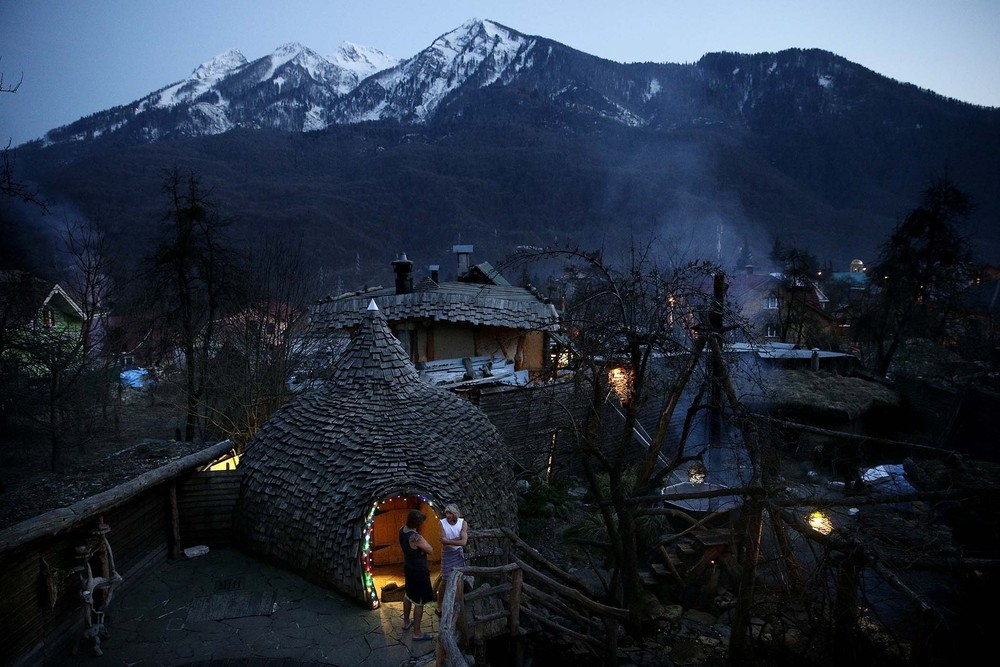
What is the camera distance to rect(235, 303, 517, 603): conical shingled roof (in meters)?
8.47

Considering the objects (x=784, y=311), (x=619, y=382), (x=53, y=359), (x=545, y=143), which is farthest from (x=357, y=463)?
(x=545, y=143)

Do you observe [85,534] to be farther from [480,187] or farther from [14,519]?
[480,187]

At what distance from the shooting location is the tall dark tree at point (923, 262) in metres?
23.5

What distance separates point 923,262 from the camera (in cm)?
2441

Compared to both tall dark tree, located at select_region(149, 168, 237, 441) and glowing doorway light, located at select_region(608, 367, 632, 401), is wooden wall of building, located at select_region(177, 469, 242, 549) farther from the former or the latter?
glowing doorway light, located at select_region(608, 367, 632, 401)

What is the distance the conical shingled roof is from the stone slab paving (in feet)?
1.34

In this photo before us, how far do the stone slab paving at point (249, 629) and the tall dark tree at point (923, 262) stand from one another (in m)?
25.4

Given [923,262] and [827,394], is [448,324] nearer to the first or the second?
[827,394]

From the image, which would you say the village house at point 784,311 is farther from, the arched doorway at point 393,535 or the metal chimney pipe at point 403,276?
the arched doorway at point 393,535

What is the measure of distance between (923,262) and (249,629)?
28.9 meters

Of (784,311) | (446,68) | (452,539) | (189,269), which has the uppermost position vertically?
(446,68)

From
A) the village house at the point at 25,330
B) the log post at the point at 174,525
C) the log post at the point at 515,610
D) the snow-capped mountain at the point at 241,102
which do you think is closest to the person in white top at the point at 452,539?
the log post at the point at 515,610

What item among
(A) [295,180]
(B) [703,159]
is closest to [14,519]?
(A) [295,180]

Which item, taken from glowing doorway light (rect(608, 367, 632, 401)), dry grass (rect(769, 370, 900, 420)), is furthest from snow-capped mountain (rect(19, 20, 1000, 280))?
dry grass (rect(769, 370, 900, 420))
